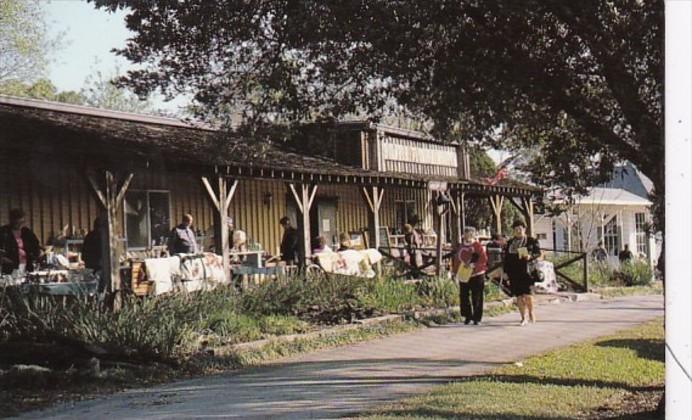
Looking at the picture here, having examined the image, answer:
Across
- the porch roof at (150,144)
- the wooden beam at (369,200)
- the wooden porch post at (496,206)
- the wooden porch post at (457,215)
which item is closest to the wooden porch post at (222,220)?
the porch roof at (150,144)

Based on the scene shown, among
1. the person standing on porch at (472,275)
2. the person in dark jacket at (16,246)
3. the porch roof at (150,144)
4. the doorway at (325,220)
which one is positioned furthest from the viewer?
the doorway at (325,220)

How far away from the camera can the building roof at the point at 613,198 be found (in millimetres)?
37875

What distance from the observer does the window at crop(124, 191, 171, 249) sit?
1839 cm

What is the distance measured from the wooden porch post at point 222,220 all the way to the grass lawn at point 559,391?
635cm

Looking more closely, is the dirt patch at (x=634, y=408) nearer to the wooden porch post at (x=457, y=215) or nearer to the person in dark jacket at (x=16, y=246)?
the person in dark jacket at (x=16, y=246)

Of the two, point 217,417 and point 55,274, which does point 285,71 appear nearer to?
point 217,417

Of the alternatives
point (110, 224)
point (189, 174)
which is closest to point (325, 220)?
point (189, 174)

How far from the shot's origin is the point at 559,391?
879 cm

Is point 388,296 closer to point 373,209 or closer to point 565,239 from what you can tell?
point 373,209

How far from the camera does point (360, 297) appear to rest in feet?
52.0

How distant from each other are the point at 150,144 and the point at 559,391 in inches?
387

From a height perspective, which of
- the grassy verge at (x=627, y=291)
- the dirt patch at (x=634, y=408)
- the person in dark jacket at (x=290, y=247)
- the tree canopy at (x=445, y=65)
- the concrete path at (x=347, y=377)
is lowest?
the grassy verge at (x=627, y=291)

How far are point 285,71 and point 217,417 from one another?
14.5 feet
